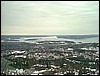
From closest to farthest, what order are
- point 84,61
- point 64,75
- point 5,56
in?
1. point 64,75
2. point 84,61
3. point 5,56

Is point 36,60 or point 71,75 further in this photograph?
point 36,60

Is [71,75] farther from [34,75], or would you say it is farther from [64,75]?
[34,75]

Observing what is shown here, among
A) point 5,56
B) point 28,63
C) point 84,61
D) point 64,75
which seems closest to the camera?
point 64,75

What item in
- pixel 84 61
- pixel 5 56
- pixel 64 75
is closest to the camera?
pixel 64 75

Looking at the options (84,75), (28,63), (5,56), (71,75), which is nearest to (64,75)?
(71,75)

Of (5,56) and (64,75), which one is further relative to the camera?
(5,56)

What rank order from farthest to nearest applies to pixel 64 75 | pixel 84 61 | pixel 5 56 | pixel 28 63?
pixel 5 56, pixel 84 61, pixel 28 63, pixel 64 75

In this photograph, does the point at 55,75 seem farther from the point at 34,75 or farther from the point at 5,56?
the point at 5,56

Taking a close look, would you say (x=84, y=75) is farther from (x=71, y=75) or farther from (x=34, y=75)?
(x=34, y=75)
